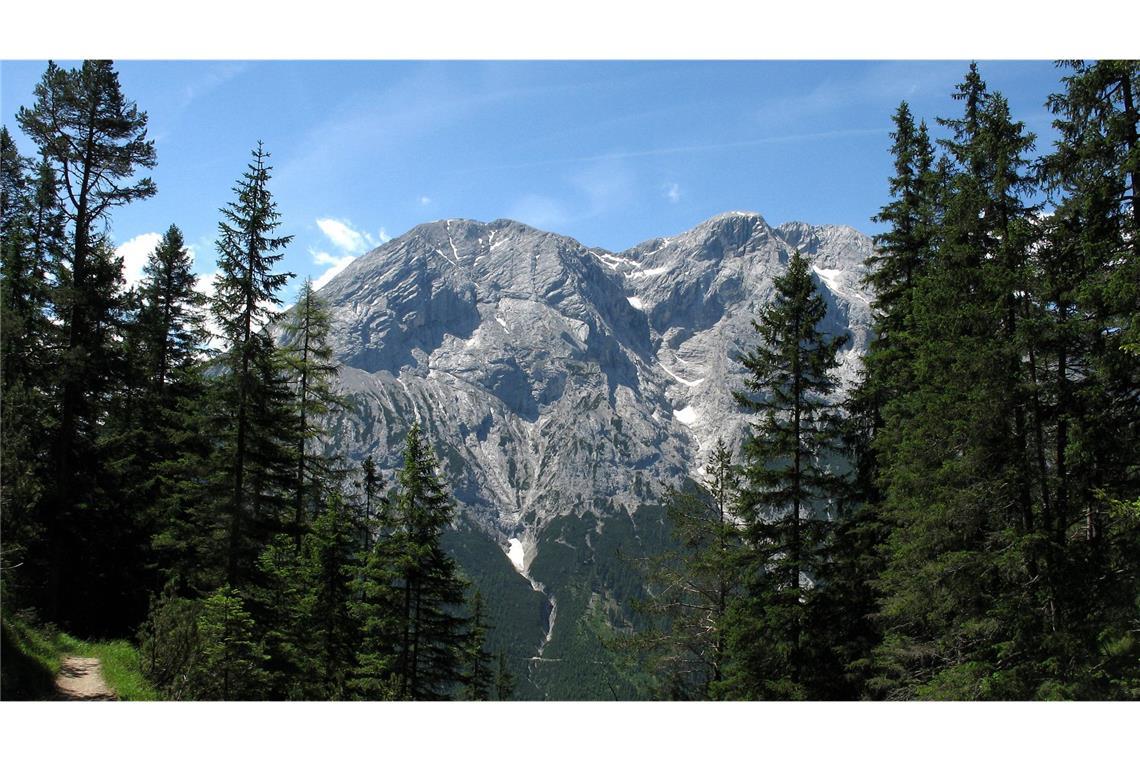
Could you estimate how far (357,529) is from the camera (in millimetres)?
25844

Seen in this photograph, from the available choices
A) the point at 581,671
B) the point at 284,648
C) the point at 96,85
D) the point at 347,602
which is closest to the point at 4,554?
the point at 284,648

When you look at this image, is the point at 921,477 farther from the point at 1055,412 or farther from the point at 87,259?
the point at 87,259

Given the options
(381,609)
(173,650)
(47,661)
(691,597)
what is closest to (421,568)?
(381,609)

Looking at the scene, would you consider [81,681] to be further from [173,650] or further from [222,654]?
[222,654]

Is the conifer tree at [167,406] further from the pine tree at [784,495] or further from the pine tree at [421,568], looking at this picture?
the pine tree at [784,495]

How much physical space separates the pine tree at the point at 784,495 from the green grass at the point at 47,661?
12130 mm

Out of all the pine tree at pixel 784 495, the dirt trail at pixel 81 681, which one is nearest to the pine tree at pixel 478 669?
the pine tree at pixel 784 495

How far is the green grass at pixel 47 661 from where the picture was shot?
428 inches

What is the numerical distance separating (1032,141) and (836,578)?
33.6 ft

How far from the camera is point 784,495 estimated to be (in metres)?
17.0

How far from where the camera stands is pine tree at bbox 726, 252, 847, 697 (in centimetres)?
1631

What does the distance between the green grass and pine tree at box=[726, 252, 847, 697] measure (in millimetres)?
12130

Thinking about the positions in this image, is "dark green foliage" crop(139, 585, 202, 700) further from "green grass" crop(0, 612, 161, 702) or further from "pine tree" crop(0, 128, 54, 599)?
"pine tree" crop(0, 128, 54, 599)

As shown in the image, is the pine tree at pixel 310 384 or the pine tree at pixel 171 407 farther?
the pine tree at pixel 310 384
